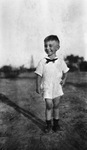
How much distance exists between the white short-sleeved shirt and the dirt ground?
25.5 inches

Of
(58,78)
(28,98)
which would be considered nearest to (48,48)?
(58,78)

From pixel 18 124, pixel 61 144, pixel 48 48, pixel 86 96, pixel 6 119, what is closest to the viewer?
pixel 61 144

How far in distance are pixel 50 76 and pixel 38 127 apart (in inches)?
38.6

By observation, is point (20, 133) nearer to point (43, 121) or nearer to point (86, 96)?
point (43, 121)

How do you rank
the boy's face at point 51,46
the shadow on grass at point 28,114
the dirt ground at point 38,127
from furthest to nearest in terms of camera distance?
the shadow on grass at point 28,114
the boy's face at point 51,46
the dirt ground at point 38,127

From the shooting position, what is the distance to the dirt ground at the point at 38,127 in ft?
8.87

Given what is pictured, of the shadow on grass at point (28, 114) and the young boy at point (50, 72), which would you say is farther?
the shadow on grass at point (28, 114)

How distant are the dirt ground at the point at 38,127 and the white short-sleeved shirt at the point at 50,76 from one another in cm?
65

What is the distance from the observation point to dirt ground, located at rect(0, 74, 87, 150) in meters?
2.70

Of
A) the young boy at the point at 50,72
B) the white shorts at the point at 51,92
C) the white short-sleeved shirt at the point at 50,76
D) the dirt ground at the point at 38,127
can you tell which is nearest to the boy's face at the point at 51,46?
the young boy at the point at 50,72

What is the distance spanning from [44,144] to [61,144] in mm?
238

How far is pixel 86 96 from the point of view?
18.3 feet

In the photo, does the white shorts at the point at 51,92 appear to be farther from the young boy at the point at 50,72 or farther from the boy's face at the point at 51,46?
the boy's face at the point at 51,46

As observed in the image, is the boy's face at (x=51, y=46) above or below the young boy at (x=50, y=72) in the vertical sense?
above
